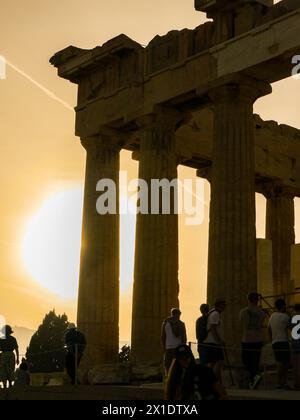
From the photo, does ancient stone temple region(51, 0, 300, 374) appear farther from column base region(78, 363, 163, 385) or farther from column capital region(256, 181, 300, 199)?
column base region(78, 363, 163, 385)

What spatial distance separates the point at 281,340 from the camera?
70.4ft

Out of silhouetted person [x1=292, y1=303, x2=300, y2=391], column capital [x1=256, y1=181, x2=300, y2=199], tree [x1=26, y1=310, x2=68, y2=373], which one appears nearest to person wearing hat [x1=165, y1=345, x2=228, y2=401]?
silhouetted person [x1=292, y1=303, x2=300, y2=391]

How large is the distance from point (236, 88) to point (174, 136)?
4.80 m

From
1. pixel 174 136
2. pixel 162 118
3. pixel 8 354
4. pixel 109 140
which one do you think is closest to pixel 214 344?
pixel 8 354

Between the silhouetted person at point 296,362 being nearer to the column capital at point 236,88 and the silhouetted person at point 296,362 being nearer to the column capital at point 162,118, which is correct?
the column capital at point 236,88

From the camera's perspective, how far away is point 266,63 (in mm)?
28438

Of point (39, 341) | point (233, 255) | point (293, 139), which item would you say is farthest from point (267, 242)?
point (39, 341)

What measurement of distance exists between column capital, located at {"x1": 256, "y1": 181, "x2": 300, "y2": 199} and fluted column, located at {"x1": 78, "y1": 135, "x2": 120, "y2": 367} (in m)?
9.31

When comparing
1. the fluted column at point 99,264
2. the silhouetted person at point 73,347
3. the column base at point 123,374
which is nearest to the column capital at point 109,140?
the fluted column at point 99,264

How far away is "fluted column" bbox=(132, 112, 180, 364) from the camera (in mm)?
31594

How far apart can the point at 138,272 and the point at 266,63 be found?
29.7 feet

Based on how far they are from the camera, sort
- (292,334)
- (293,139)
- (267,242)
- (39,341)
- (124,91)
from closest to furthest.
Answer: (292,334) < (124,91) < (267,242) < (293,139) < (39,341)

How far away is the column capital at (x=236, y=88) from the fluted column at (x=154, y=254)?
3595mm

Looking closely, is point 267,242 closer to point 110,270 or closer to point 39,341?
point 110,270
